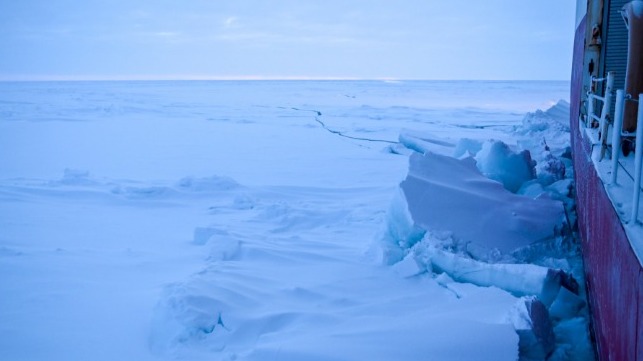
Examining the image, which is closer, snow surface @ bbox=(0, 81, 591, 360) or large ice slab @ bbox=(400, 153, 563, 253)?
snow surface @ bbox=(0, 81, 591, 360)

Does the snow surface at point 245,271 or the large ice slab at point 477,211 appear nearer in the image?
the snow surface at point 245,271

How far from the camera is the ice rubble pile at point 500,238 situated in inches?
128

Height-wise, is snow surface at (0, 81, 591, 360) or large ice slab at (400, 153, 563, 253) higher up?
large ice slab at (400, 153, 563, 253)

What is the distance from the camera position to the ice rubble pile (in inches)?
128

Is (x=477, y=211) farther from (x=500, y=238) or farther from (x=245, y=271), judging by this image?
(x=245, y=271)

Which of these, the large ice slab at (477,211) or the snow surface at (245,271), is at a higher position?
the large ice slab at (477,211)

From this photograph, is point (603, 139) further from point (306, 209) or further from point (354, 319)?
point (306, 209)

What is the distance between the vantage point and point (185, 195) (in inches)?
266

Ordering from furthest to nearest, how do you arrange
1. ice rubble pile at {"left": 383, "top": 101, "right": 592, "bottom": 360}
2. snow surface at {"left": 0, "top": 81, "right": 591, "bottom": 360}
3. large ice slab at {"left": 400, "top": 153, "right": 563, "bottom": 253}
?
large ice slab at {"left": 400, "top": 153, "right": 563, "bottom": 253}
ice rubble pile at {"left": 383, "top": 101, "right": 592, "bottom": 360}
snow surface at {"left": 0, "top": 81, "right": 591, "bottom": 360}

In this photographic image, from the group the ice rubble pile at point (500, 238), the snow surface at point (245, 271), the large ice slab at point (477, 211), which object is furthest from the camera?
the large ice slab at point (477, 211)

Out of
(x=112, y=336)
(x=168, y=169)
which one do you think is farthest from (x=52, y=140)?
(x=112, y=336)

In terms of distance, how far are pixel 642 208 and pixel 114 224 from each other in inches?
190

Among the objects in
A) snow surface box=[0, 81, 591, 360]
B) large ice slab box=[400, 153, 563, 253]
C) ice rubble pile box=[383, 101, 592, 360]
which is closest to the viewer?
snow surface box=[0, 81, 591, 360]

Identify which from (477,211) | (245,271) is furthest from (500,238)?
(245,271)
